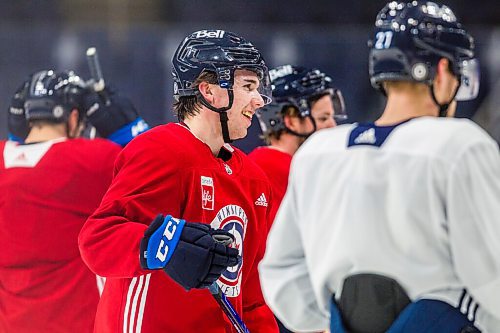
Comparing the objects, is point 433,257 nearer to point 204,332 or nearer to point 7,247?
point 204,332

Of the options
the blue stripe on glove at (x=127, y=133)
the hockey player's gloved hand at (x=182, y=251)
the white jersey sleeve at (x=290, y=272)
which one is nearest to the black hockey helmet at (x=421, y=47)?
the white jersey sleeve at (x=290, y=272)

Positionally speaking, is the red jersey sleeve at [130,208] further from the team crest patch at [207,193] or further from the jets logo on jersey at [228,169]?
the jets logo on jersey at [228,169]

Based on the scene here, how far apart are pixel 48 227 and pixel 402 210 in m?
1.71

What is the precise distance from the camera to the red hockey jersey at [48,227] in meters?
3.10

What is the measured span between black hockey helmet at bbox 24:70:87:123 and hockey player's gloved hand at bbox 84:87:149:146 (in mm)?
84

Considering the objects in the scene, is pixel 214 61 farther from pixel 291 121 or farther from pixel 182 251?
pixel 291 121

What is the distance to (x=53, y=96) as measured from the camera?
3404 mm

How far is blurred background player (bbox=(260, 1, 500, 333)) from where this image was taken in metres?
1.67

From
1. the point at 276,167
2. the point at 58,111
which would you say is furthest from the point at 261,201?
the point at 58,111

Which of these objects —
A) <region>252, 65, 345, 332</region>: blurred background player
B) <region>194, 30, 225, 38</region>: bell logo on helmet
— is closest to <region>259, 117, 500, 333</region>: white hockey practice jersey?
<region>194, 30, 225, 38</region>: bell logo on helmet

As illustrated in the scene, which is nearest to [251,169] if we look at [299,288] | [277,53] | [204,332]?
A: [204,332]

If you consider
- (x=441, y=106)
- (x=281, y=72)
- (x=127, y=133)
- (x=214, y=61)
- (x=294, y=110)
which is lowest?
(x=127, y=133)

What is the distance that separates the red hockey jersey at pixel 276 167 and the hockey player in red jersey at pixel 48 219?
567mm

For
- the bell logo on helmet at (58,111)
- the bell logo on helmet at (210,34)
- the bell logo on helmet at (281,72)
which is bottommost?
the bell logo on helmet at (58,111)
